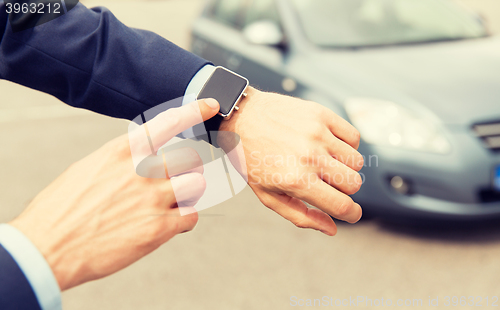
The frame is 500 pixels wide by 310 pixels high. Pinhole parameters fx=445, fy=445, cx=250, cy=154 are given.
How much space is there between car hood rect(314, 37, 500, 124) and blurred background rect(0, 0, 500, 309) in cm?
1

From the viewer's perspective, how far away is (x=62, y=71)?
1.33 meters

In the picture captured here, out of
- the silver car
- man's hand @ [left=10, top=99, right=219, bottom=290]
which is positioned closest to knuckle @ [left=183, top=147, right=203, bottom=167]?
man's hand @ [left=10, top=99, right=219, bottom=290]

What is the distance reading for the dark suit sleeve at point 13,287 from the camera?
82cm

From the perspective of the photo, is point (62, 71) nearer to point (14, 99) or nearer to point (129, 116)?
point (129, 116)

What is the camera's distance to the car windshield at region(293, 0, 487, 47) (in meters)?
3.41

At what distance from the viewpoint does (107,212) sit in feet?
3.00

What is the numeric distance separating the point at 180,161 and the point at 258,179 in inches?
12.4

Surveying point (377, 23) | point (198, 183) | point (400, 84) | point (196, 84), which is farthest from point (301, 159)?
point (377, 23)

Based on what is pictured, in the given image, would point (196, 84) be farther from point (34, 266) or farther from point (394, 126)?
point (394, 126)

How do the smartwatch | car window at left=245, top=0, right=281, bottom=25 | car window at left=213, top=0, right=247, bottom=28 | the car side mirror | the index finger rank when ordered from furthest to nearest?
car window at left=213, top=0, right=247, bottom=28
car window at left=245, top=0, right=281, bottom=25
the car side mirror
the smartwatch
the index finger

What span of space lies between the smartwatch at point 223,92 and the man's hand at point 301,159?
0.03 m

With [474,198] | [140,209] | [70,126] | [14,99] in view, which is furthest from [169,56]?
[14,99]

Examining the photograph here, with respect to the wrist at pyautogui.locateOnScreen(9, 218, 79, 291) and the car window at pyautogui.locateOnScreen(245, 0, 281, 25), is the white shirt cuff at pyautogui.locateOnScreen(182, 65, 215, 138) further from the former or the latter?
the car window at pyautogui.locateOnScreen(245, 0, 281, 25)

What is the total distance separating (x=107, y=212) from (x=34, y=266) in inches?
6.5
